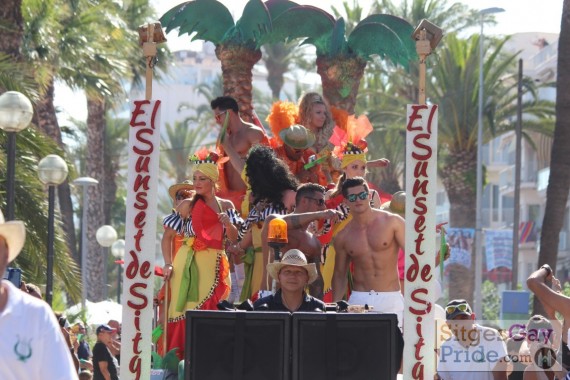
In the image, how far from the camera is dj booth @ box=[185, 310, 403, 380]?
7.89m

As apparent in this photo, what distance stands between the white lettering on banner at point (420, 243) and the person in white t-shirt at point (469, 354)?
1.92m

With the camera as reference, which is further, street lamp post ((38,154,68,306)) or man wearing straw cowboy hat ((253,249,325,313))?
street lamp post ((38,154,68,306))

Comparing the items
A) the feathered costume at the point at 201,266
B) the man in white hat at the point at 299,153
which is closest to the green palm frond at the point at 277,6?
the man in white hat at the point at 299,153

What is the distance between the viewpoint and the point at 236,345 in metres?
7.91

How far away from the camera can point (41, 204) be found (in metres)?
18.6

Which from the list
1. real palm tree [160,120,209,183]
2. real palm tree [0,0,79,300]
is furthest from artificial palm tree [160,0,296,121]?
real palm tree [160,120,209,183]

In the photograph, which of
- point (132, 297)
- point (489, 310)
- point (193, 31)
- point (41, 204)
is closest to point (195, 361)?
point (132, 297)

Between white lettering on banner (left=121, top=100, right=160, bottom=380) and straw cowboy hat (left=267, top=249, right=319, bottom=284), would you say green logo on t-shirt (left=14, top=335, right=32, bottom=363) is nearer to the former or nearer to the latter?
white lettering on banner (left=121, top=100, right=160, bottom=380)

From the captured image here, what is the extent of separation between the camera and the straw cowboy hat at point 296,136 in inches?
471

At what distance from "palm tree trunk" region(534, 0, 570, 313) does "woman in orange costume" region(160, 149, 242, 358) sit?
37.2 feet

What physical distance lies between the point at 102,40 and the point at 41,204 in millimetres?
10930

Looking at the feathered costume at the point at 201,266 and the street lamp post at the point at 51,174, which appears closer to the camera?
the feathered costume at the point at 201,266

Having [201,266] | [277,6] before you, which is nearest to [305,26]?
[277,6]

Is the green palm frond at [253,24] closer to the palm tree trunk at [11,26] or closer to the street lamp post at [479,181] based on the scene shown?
the palm tree trunk at [11,26]
